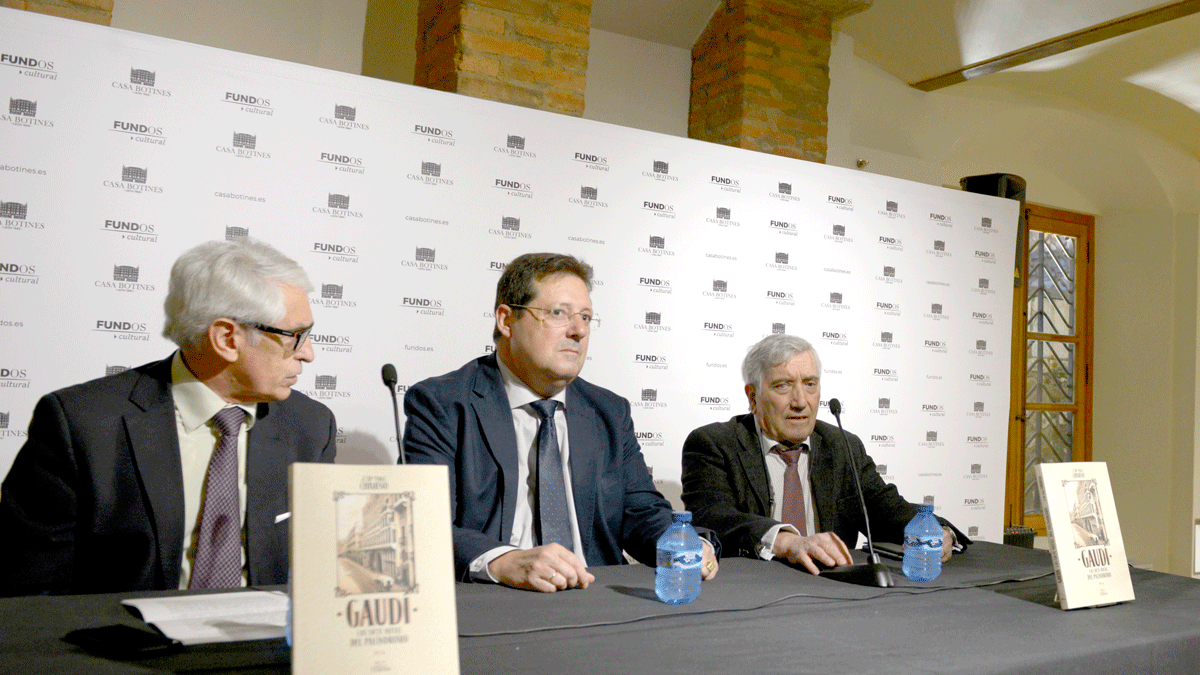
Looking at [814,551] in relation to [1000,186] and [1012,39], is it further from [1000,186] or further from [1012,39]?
[1012,39]

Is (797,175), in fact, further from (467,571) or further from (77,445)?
(77,445)

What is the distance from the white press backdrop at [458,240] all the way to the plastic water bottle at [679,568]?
182 centimetres

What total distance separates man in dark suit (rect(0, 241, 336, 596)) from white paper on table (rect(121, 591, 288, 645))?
376 mm

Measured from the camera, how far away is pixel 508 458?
2.18 m

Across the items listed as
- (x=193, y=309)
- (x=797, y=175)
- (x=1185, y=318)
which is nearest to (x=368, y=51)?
(x=797, y=175)

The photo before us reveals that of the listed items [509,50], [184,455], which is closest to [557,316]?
[184,455]

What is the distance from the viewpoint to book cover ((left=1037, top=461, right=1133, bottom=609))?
5.51 ft

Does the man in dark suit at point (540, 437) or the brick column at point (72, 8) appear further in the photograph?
the brick column at point (72, 8)

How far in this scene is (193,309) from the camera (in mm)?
1796

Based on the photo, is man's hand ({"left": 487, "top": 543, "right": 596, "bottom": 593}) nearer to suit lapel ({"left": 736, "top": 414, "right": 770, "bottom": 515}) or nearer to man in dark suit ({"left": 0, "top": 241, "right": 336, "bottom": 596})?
man in dark suit ({"left": 0, "top": 241, "right": 336, "bottom": 596})

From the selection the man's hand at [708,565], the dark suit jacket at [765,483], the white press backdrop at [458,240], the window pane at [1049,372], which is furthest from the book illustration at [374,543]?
the window pane at [1049,372]

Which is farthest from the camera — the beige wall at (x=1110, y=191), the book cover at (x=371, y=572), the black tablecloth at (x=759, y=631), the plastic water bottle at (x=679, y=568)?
the beige wall at (x=1110, y=191)

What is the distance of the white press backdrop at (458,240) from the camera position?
2.76 m

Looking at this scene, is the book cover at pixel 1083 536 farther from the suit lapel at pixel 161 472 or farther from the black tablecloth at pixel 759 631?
the suit lapel at pixel 161 472
